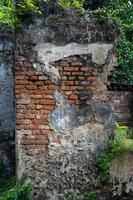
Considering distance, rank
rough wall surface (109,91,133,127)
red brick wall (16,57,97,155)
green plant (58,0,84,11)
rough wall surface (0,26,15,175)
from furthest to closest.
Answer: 1. rough wall surface (109,91,133,127)
2. rough wall surface (0,26,15,175)
3. green plant (58,0,84,11)
4. red brick wall (16,57,97,155)

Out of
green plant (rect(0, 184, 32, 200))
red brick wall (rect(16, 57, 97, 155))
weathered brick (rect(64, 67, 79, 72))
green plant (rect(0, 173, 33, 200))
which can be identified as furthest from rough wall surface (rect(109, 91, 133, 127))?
green plant (rect(0, 184, 32, 200))

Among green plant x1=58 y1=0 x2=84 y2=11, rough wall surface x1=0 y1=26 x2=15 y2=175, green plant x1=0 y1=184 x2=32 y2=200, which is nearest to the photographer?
green plant x1=0 y1=184 x2=32 y2=200

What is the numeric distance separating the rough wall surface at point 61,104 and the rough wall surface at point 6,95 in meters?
3.14

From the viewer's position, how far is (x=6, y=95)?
9.16 meters

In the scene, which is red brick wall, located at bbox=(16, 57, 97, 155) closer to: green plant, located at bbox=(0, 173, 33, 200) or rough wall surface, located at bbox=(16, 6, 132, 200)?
rough wall surface, located at bbox=(16, 6, 132, 200)

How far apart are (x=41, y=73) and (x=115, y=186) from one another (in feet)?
5.80

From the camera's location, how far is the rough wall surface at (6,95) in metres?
8.99

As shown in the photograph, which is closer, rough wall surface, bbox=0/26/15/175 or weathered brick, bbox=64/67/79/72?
weathered brick, bbox=64/67/79/72

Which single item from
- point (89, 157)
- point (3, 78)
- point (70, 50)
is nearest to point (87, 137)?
point (89, 157)

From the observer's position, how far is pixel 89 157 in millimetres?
5965

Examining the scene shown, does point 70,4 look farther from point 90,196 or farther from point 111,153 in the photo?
point 90,196

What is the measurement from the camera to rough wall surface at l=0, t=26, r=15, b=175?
8992 millimetres

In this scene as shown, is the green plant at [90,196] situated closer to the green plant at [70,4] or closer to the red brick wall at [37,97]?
the red brick wall at [37,97]

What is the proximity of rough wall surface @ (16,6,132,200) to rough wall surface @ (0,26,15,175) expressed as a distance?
10.3 ft
